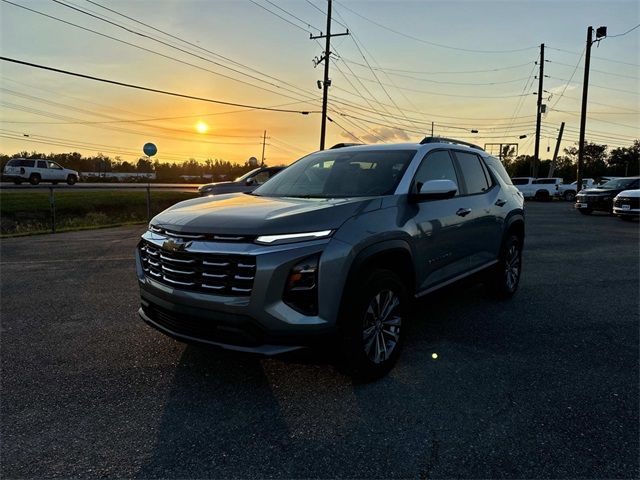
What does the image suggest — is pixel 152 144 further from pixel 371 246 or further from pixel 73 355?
pixel 371 246

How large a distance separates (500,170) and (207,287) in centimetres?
435

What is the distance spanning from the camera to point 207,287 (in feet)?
9.60

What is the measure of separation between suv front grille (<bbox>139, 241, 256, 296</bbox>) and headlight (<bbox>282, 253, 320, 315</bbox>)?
0.24 m

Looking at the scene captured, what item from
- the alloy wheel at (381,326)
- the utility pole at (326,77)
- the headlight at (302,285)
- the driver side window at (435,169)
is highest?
the utility pole at (326,77)

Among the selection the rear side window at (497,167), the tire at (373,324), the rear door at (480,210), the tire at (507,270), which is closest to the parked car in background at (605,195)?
the tire at (507,270)

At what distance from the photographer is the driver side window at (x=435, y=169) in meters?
3.97

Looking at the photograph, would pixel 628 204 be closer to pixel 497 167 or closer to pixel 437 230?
pixel 497 167

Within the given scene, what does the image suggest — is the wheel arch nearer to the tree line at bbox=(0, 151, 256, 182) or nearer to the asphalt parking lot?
the asphalt parking lot

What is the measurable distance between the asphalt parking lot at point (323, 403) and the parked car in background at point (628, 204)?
1360 centimetres

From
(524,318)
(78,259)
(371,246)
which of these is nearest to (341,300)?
(371,246)

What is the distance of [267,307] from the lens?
2.75 metres

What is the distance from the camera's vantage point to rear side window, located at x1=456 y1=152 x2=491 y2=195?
15.6 ft

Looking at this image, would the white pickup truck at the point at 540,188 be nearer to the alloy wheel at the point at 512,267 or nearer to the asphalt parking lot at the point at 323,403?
the alloy wheel at the point at 512,267

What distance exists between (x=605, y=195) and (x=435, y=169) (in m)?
18.8
